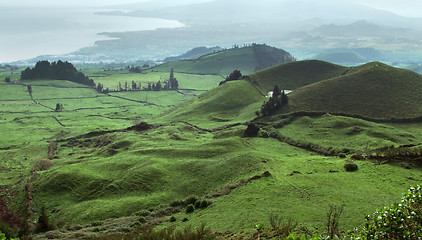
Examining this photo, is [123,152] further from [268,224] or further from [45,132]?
[45,132]

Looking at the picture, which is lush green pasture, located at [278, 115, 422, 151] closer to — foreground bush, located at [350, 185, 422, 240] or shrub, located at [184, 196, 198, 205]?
shrub, located at [184, 196, 198, 205]

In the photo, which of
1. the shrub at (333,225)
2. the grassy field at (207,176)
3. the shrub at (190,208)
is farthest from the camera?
the shrub at (190,208)

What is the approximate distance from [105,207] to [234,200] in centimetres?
1961

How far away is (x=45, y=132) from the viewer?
127 meters

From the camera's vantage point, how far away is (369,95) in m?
119

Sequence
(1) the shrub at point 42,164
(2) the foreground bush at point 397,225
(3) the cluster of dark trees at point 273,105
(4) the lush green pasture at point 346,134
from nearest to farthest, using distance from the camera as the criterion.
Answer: (2) the foreground bush at point 397,225 < (1) the shrub at point 42,164 < (4) the lush green pasture at point 346,134 < (3) the cluster of dark trees at point 273,105

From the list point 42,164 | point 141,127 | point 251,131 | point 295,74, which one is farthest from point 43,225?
point 295,74

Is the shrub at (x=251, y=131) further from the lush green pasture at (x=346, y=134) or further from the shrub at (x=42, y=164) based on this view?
the shrub at (x=42, y=164)

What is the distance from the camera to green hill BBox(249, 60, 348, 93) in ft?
535

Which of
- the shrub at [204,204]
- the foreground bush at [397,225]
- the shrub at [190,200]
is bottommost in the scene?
the shrub at [190,200]

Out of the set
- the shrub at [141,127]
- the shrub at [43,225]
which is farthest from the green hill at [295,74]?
the shrub at [43,225]

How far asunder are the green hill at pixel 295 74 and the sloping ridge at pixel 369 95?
27.2m

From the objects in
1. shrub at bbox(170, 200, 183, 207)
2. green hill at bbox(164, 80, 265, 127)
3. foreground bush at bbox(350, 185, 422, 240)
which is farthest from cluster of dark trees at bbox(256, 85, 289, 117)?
foreground bush at bbox(350, 185, 422, 240)

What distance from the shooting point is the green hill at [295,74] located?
163m
